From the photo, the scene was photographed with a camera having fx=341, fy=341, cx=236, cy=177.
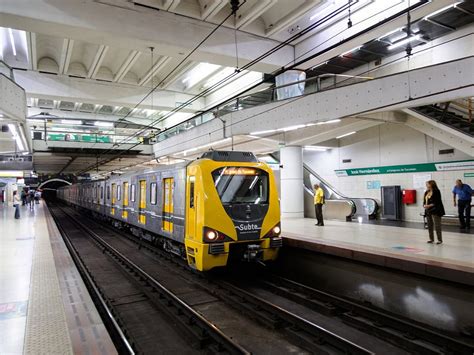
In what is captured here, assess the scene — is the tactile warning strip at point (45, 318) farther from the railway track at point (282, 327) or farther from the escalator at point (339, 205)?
the escalator at point (339, 205)

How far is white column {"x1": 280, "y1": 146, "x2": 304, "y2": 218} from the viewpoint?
46.1ft

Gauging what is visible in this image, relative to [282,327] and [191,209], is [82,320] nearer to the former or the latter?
[282,327]

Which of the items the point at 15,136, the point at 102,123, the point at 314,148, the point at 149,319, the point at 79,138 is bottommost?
the point at 149,319

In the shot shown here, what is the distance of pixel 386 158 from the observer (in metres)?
13.2

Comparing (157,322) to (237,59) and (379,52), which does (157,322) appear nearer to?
(237,59)

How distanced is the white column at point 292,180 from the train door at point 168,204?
6729mm

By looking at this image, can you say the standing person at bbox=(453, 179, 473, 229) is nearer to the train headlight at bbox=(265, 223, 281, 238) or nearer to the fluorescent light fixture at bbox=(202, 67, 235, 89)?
the train headlight at bbox=(265, 223, 281, 238)

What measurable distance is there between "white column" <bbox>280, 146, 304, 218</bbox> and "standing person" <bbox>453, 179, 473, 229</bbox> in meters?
5.73

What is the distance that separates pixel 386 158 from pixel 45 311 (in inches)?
486

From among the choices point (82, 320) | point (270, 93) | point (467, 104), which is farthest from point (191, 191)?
point (467, 104)


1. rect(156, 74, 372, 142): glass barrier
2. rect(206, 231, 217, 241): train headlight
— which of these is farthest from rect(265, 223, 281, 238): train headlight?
rect(156, 74, 372, 142): glass barrier

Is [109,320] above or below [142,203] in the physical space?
below

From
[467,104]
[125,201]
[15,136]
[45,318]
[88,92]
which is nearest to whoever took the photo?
[45,318]

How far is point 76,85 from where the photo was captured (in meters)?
15.4
